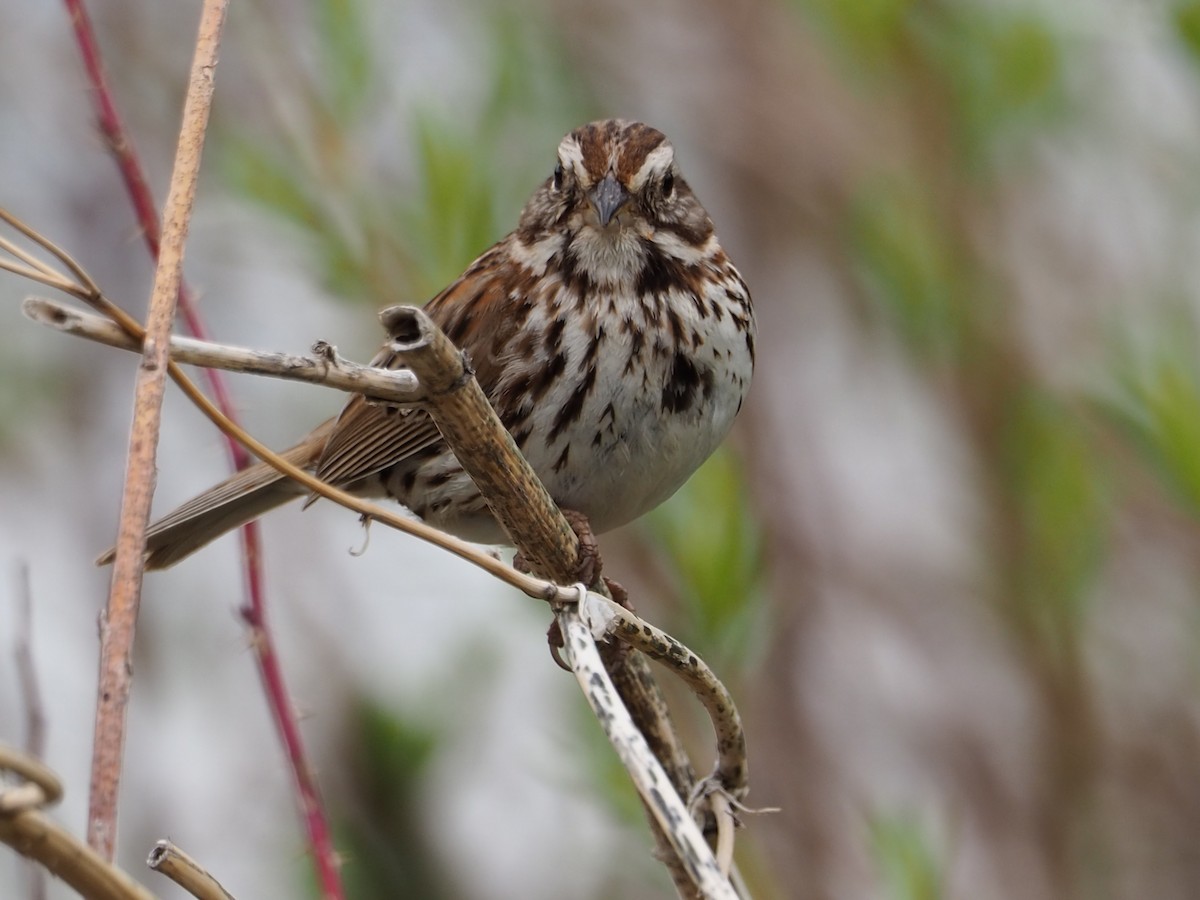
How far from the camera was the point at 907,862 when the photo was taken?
246cm

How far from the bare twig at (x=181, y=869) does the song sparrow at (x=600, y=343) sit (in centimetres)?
151

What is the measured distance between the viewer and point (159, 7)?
4.03m

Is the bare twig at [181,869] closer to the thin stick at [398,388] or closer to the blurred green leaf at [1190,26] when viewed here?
the thin stick at [398,388]

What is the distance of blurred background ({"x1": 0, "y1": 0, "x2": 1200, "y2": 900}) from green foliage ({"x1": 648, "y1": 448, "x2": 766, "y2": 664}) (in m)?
0.41

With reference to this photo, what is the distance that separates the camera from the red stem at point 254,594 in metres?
1.92

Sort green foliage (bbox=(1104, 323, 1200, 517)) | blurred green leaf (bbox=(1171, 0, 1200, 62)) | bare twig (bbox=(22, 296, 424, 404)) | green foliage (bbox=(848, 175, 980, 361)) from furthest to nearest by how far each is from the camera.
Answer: green foliage (bbox=(848, 175, 980, 361)) < blurred green leaf (bbox=(1171, 0, 1200, 62)) < green foliage (bbox=(1104, 323, 1200, 517)) < bare twig (bbox=(22, 296, 424, 404))

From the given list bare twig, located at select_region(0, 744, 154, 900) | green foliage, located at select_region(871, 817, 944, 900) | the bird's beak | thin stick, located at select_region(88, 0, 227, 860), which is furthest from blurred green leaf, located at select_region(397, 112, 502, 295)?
bare twig, located at select_region(0, 744, 154, 900)

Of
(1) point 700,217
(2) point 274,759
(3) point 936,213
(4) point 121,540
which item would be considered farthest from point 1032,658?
(4) point 121,540

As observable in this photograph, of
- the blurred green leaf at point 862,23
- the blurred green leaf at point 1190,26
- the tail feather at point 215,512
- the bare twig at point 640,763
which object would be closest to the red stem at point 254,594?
the bare twig at point 640,763

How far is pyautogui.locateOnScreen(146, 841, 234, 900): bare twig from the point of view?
1.23m

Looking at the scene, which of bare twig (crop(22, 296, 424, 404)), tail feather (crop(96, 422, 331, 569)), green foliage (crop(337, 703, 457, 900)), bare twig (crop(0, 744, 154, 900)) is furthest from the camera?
green foliage (crop(337, 703, 457, 900))

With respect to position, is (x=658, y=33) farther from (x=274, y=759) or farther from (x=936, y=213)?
(x=274, y=759)

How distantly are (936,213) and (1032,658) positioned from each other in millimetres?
1070

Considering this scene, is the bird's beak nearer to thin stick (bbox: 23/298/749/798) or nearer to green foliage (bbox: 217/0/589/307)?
green foliage (bbox: 217/0/589/307)
